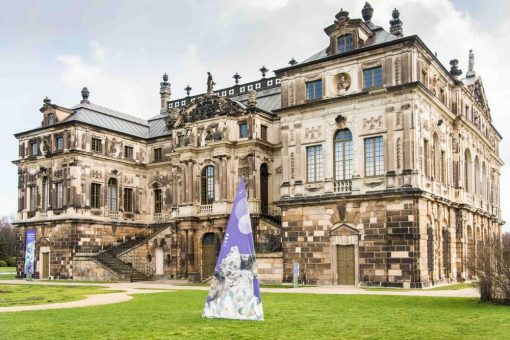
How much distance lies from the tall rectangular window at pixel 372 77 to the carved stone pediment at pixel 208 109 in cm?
1114

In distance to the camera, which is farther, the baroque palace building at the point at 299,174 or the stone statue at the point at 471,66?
the stone statue at the point at 471,66

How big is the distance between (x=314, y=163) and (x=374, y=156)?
4.05 metres

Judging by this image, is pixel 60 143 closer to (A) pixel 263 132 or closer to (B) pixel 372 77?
(A) pixel 263 132

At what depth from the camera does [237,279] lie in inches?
720

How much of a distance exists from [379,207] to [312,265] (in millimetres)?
5520

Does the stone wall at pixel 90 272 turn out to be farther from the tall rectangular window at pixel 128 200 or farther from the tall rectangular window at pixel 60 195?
the tall rectangular window at pixel 128 200

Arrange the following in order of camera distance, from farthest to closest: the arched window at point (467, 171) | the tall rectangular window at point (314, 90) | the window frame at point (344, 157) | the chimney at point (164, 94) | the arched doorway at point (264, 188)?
the chimney at point (164, 94)
the arched doorway at point (264, 188)
the arched window at point (467, 171)
the tall rectangular window at point (314, 90)
the window frame at point (344, 157)

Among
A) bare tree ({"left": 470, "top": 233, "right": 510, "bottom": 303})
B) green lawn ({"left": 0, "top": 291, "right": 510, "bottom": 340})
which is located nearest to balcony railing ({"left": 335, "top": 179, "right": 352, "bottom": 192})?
green lawn ({"left": 0, "top": 291, "right": 510, "bottom": 340})

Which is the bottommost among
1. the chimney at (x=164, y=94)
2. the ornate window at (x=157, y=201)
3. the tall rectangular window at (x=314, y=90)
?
the ornate window at (x=157, y=201)

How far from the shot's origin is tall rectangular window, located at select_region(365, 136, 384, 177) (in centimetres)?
3441

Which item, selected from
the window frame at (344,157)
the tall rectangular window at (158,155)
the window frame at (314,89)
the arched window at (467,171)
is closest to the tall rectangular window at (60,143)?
the tall rectangular window at (158,155)

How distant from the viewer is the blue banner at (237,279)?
1795cm

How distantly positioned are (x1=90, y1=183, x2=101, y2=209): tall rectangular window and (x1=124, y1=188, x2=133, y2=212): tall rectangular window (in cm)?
301

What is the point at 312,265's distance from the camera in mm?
35938
